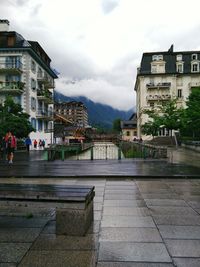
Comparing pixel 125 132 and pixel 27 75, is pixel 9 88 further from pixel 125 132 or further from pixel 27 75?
pixel 125 132

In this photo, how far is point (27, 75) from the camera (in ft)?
147

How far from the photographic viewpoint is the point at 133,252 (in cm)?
426

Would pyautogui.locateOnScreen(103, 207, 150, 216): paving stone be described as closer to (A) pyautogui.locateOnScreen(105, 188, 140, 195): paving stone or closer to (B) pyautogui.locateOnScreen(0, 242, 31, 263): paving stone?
(A) pyautogui.locateOnScreen(105, 188, 140, 195): paving stone

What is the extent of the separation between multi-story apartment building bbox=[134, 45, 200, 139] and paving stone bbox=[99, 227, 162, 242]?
70.3 m

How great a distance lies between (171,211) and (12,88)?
128 feet

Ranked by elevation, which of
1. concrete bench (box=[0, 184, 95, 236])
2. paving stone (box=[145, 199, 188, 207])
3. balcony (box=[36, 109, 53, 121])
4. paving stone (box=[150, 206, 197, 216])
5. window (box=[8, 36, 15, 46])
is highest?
window (box=[8, 36, 15, 46])

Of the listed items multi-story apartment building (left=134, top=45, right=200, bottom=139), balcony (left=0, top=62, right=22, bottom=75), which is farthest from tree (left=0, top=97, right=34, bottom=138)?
multi-story apartment building (left=134, top=45, right=200, bottom=139)

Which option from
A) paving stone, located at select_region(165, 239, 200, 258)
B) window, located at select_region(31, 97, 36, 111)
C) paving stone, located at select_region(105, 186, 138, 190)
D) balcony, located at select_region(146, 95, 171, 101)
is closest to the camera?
paving stone, located at select_region(165, 239, 200, 258)

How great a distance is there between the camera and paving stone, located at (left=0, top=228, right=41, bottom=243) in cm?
481

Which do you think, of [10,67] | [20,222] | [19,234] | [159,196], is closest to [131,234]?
[19,234]

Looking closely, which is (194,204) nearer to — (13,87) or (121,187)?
(121,187)

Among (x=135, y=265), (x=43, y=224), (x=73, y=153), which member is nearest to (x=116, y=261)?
(x=135, y=265)

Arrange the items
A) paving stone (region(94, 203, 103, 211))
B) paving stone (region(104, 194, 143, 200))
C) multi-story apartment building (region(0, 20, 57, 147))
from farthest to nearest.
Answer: multi-story apartment building (region(0, 20, 57, 147)) < paving stone (region(104, 194, 143, 200)) < paving stone (region(94, 203, 103, 211))

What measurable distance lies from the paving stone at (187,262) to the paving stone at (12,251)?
1.92 metres
